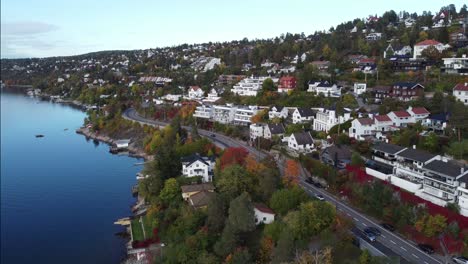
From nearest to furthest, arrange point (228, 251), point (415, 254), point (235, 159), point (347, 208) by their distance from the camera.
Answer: point (415, 254) → point (228, 251) → point (347, 208) → point (235, 159)

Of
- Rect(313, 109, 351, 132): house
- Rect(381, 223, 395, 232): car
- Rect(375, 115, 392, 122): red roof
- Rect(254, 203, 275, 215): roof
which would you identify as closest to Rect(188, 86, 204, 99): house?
Rect(313, 109, 351, 132): house

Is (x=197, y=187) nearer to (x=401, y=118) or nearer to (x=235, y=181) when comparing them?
(x=235, y=181)

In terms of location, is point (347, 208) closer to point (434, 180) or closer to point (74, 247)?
point (434, 180)

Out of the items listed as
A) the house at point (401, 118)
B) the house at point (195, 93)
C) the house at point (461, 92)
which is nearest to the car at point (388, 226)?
the house at point (401, 118)

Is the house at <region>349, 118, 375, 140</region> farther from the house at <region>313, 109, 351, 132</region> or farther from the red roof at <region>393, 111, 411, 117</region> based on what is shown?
the house at <region>313, 109, 351, 132</region>

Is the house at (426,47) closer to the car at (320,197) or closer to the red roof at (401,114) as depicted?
the red roof at (401,114)

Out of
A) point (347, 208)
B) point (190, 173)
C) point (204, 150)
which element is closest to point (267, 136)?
point (204, 150)
